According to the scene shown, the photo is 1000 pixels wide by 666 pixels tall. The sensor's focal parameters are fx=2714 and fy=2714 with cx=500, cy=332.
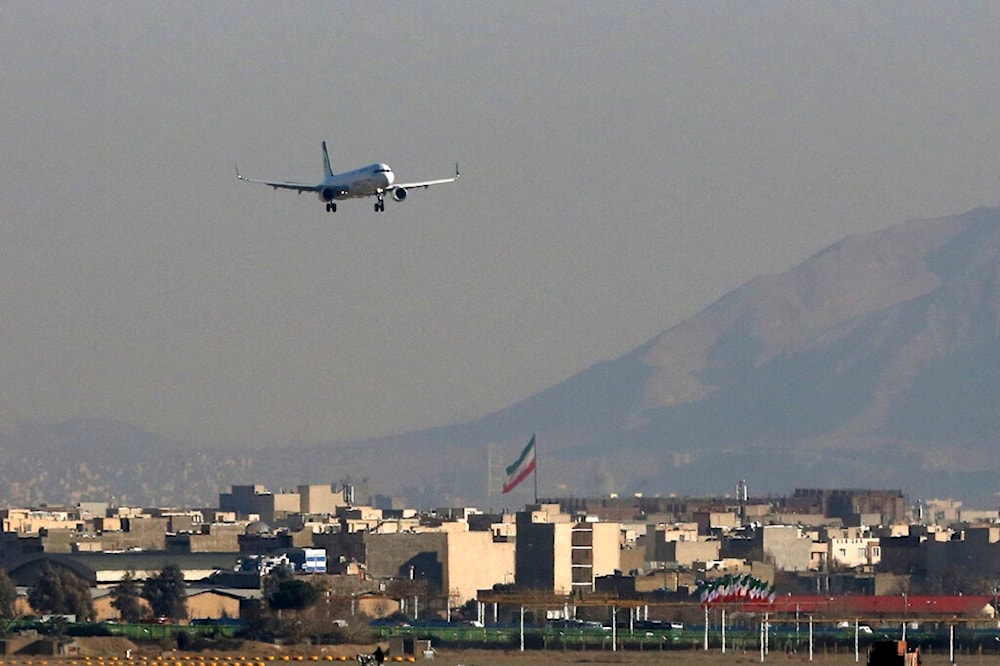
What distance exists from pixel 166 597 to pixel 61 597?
394 inches

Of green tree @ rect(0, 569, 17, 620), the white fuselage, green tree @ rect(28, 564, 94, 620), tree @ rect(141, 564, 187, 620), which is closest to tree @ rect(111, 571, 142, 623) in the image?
tree @ rect(141, 564, 187, 620)

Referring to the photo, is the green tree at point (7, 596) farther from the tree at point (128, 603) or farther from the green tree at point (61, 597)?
the tree at point (128, 603)

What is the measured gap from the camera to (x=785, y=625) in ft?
602

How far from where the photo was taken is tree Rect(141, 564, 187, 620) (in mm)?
191500

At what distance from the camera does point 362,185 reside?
146000 mm

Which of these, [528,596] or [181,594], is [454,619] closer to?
[528,596]

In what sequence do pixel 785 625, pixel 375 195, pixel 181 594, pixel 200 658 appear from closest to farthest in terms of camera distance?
1. pixel 200 658
2. pixel 375 195
3. pixel 785 625
4. pixel 181 594

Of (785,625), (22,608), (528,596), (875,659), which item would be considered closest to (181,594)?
(22,608)

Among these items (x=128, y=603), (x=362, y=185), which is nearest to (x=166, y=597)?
(x=128, y=603)

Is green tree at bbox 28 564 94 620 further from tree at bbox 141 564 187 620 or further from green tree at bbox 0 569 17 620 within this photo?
tree at bbox 141 564 187 620

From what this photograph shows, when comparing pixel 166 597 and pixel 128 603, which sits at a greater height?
pixel 166 597

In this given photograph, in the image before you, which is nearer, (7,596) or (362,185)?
(362,185)

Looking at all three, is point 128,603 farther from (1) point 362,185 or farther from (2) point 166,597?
(1) point 362,185

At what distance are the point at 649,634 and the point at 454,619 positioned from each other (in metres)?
41.5
